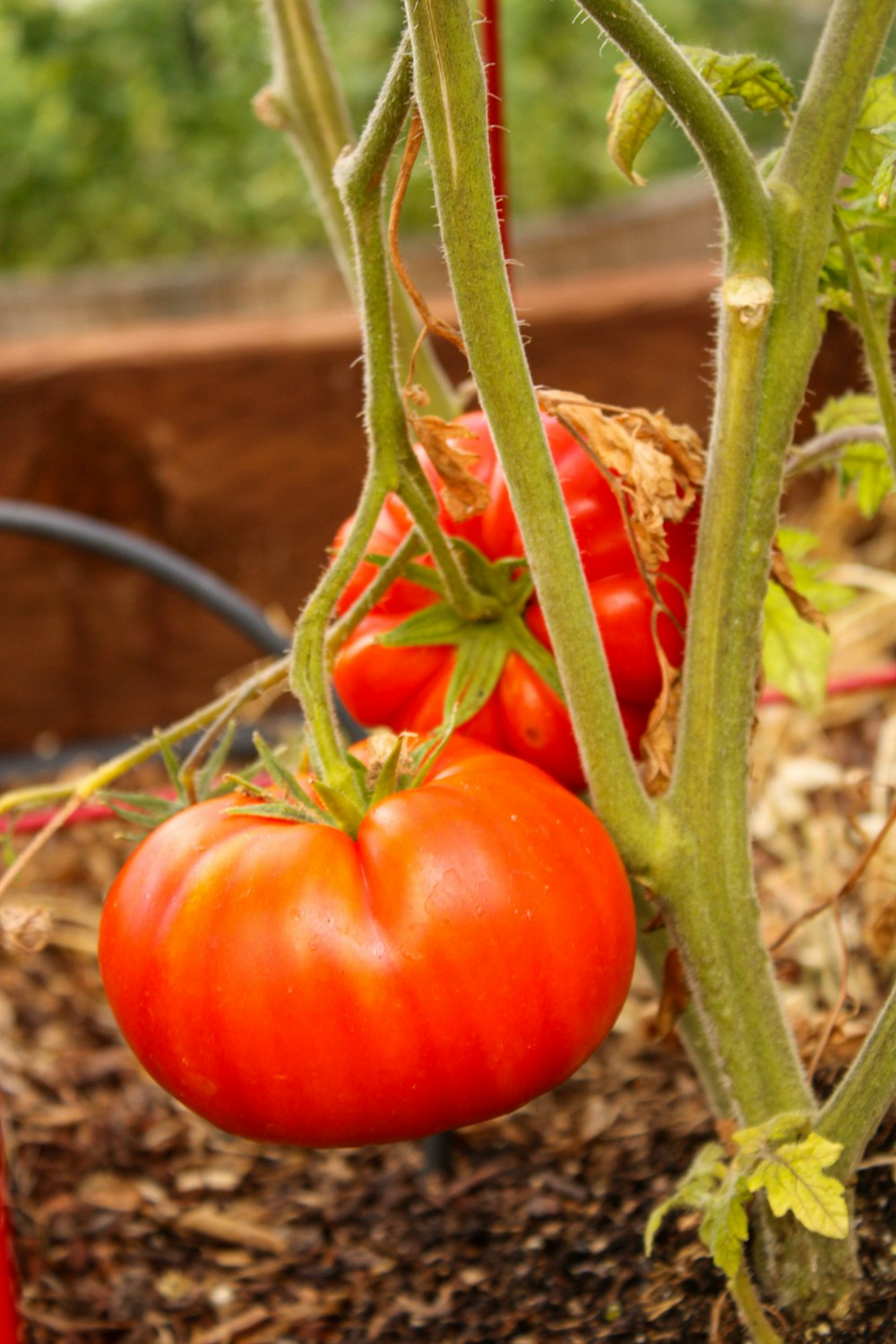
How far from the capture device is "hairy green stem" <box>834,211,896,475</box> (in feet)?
2.13

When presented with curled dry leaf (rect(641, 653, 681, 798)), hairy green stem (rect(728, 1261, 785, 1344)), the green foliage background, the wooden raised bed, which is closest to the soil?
hairy green stem (rect(728, 1261, 785, 1344))

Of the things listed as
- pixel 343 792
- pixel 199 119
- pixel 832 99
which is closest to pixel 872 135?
pixel 832 99

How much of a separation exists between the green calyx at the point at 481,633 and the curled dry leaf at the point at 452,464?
40mm

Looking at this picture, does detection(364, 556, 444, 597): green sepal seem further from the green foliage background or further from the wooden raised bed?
the green foliage background

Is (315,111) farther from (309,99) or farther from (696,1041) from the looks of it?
(696,1041)

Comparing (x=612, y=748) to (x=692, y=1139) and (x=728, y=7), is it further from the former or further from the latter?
(x=728, y=7)

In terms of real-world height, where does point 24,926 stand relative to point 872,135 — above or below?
below

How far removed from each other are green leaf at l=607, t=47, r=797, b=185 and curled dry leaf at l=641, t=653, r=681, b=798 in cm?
23

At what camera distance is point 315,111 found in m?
0.89

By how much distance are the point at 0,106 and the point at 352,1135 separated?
203 inches

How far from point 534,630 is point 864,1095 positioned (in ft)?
0.88

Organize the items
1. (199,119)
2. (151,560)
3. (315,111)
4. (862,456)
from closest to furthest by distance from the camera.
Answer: (862,456) < (315,111) < (151,560) < (199,119)

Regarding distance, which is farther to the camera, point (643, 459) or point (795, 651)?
point (795, 651)

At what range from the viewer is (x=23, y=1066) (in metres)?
1.32
